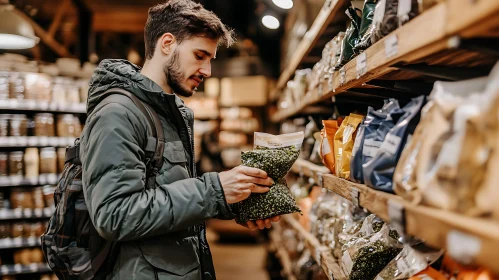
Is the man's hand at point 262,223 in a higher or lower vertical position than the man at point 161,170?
lower

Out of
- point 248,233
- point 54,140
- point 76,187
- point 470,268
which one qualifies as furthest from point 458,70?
point 248,233

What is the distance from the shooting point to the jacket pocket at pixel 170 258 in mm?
1550

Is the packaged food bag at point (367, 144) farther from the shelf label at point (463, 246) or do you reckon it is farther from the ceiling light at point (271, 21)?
the ceiling light at point (271, 21)

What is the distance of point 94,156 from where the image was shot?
143 cm

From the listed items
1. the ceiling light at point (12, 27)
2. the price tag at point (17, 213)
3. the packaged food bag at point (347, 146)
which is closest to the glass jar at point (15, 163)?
the price tag at point (17, 213)

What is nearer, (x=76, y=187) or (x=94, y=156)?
(x=94, y=156)

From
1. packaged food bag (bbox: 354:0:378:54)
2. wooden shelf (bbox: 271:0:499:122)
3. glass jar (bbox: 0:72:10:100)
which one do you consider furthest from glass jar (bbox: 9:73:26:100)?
wooden shelf (bbox: 271:0:499:122)

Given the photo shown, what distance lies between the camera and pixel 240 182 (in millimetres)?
1565

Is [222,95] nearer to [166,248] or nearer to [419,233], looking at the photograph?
[166,248]

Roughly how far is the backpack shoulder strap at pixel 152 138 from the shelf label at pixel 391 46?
0.82 m

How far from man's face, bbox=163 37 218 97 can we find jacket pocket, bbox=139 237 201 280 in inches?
23.1

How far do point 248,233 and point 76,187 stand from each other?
237 inches

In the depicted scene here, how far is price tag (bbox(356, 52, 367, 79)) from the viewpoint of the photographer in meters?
1.41

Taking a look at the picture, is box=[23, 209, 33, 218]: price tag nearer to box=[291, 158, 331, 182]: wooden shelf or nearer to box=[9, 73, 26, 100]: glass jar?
box=[9, 73, 26, 100]: glass jar
